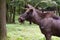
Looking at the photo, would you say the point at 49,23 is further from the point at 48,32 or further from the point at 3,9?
the point at 3,9

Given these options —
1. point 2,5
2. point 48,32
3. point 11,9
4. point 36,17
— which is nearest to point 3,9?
point 2,5

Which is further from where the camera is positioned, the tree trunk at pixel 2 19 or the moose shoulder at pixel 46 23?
the tree trunk at pixel 2 19

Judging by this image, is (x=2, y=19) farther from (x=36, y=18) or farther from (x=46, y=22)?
(x=46, y=22)

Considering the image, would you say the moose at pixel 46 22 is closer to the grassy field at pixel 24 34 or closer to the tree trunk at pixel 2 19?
the tree trunk at pixel 2 19

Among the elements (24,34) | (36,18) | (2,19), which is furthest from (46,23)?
(24,34)

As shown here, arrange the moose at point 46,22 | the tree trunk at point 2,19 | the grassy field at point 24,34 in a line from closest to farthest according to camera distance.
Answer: the moose at point 46,22, the tree trunk at point 2,19, the grassy field at point 24,34

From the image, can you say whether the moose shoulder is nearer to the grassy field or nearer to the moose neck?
the moose neck

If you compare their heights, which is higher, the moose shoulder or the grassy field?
the moose shoulder

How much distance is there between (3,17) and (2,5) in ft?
1.62

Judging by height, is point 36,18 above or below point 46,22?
above

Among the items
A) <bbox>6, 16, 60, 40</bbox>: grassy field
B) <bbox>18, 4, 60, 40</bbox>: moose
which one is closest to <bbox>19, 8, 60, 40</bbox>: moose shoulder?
<bbox>18, 4, 60, 40</bbox>: moose

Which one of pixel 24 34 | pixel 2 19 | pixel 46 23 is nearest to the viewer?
pixel 46 23

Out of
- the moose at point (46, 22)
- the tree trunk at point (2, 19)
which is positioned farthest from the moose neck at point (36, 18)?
the tree trunk at point (2, 19)

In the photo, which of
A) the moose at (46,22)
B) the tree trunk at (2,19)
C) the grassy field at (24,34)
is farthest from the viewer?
the grassy field at (24,34)
